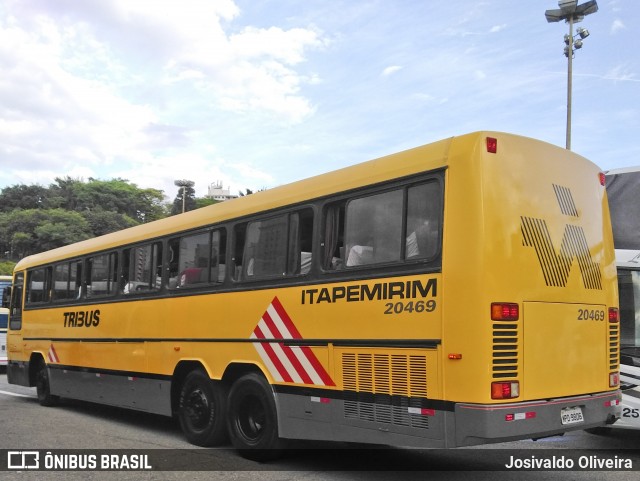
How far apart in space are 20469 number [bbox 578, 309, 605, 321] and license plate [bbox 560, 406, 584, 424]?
2.71 ft

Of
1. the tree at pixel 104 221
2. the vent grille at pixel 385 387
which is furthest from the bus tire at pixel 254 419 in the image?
the tree at pixel 104 221

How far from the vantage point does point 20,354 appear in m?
14.0

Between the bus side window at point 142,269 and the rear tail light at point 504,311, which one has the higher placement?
the bus side window at point 142,269

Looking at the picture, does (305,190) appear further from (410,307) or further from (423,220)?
(410,307)

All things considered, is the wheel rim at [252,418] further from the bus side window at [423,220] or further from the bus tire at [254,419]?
the bus side window at [423,220]

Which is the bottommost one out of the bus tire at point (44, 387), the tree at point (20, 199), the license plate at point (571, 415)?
the bus tire at point (44, 387)

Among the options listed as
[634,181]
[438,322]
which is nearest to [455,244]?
[438,322]

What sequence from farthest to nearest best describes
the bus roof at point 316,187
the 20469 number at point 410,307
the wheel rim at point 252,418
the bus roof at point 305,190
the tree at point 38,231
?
the tree at point 38,231
the wheel rim at point 252,418
the bus roof at point 305,190
the bus roof at point 316,187
the 20469 number at point 410,307

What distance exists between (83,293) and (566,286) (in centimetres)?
871

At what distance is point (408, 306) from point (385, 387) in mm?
771

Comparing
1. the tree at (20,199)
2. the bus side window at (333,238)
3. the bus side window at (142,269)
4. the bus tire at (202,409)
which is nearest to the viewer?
the bus side window at (333,238)

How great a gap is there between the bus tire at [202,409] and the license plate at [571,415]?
3959mm

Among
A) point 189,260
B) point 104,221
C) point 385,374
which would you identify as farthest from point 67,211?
point 385,374

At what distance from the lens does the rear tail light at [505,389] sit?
5176 millimetres
